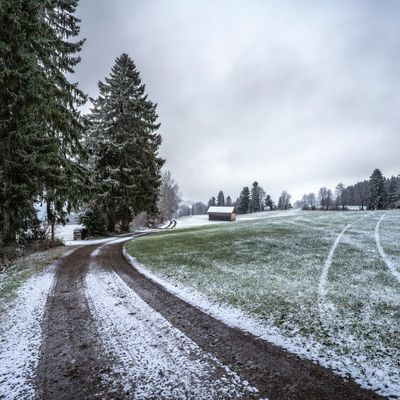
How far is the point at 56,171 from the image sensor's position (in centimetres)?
1241

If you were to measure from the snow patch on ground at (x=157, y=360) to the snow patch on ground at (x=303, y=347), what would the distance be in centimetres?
127

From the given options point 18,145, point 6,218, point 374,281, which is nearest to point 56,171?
point 18,145

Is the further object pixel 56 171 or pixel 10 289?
pixel 56 171

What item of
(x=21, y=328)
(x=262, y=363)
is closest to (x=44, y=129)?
(x=21, y=328)

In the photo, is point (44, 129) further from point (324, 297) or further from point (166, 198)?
point (166, 198)

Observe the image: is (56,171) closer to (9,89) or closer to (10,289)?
(9,89)

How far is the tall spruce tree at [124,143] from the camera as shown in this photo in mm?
24500

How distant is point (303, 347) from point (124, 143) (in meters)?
23.7

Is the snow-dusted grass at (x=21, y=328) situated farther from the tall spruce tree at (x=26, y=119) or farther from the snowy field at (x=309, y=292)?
the tall spruce tree at (x=26, y=119)

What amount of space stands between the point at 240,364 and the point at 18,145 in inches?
493

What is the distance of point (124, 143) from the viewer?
24438 mm

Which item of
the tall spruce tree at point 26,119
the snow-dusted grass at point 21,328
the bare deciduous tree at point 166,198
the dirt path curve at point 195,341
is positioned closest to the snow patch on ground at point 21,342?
the snow-dusted grass at point 21,328

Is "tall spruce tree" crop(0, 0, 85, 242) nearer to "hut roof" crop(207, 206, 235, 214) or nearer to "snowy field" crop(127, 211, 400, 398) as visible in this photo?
"snowy field" crop(127, 211, 400, 398)

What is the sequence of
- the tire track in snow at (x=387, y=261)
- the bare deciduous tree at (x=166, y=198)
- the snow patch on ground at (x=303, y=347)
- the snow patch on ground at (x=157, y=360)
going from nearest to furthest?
the snow patch on ground at (x=157, y=360) < the snow patch on ground at (x=303, y=347) < the tire track in snow at (x=387, y=261) < the bare deciduous tree at (x=166, y=198)
